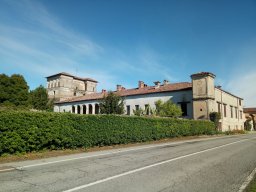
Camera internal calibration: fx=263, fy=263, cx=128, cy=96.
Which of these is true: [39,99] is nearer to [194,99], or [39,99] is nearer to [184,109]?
[184,109]

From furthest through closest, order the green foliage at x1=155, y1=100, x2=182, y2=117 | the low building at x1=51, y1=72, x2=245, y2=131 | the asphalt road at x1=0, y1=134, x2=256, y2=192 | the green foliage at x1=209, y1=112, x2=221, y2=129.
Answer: the low building at x1=51, y1=72, x2=245, y2=131 → the green foliage at x1=209, y1=112, x2=221, y2=129 → the green foliage at x1=155, y1=100, x2=182, y2=117 → the asphalt road at x1=0, y1=134, x2=256, y2=192

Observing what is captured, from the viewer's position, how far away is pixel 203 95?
142 ft

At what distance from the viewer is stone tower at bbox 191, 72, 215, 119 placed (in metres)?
42.9

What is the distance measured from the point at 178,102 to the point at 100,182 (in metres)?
41.4

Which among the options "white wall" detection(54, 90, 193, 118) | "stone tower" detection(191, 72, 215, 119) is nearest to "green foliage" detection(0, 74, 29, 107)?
"white wall" detection(54, 90, 193, 118)

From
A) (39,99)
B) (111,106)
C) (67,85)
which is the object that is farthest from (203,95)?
(67,85)

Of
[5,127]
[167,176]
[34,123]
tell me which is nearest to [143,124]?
[34,123]

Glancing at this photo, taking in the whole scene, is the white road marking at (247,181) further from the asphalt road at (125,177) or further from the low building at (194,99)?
the low building at (194,99)

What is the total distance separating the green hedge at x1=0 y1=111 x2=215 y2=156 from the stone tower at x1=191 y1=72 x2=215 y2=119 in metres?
20.2

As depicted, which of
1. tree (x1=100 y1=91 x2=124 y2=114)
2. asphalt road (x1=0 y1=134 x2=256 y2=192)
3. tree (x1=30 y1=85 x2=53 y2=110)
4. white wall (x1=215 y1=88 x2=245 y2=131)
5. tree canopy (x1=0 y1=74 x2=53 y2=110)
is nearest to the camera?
asphalt road (x1=0 y1=134 x2=256 y2=192)

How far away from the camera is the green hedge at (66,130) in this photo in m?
12.2

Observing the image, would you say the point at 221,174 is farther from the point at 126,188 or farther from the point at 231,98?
the point at 231,98

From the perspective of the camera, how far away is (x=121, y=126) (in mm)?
19969

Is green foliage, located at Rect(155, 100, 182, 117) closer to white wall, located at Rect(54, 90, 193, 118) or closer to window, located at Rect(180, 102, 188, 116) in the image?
window, located at Rect(180, 102, 188, 116)
